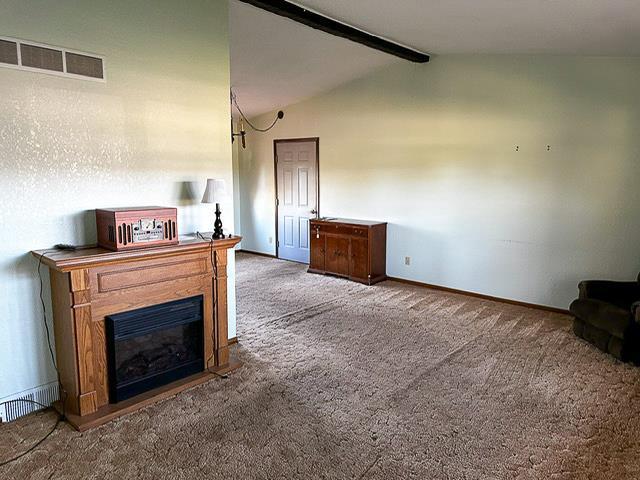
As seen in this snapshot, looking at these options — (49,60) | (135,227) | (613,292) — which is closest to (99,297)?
(135,227)

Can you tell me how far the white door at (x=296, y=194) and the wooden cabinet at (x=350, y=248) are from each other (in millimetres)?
688

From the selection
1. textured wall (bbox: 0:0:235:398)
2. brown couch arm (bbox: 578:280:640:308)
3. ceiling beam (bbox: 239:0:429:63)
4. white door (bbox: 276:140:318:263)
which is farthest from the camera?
white door (bbox: 276:140:318:263)

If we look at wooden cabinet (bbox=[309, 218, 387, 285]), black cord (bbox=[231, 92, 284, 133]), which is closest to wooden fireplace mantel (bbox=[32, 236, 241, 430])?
wooden cabinet (bbox=[309, 218, 387, 285])

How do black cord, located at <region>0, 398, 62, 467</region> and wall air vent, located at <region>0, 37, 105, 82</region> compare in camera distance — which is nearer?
black cord, located at <region>0, 398, 62, 467</region>

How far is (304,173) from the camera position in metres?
7.00

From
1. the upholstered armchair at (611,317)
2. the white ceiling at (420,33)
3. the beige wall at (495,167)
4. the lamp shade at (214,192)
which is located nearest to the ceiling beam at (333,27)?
the white ceiling at (420,33)

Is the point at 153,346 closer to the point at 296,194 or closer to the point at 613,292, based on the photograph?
the point at 613,292

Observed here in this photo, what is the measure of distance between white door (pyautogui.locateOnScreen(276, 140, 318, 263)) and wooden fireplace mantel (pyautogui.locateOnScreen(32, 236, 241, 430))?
12.8ft

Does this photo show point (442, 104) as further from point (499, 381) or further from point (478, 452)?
point (478, 452)

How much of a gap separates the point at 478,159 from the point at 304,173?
275cm

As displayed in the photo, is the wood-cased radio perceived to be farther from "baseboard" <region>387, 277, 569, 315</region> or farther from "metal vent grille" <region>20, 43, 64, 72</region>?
"baseboard" <region>387, 277, 569, 315</region>

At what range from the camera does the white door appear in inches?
273

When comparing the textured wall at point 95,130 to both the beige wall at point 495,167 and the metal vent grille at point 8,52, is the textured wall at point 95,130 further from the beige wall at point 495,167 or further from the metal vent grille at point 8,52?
the beige wall at point 495,167

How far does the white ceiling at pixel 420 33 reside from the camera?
3.15 metres
